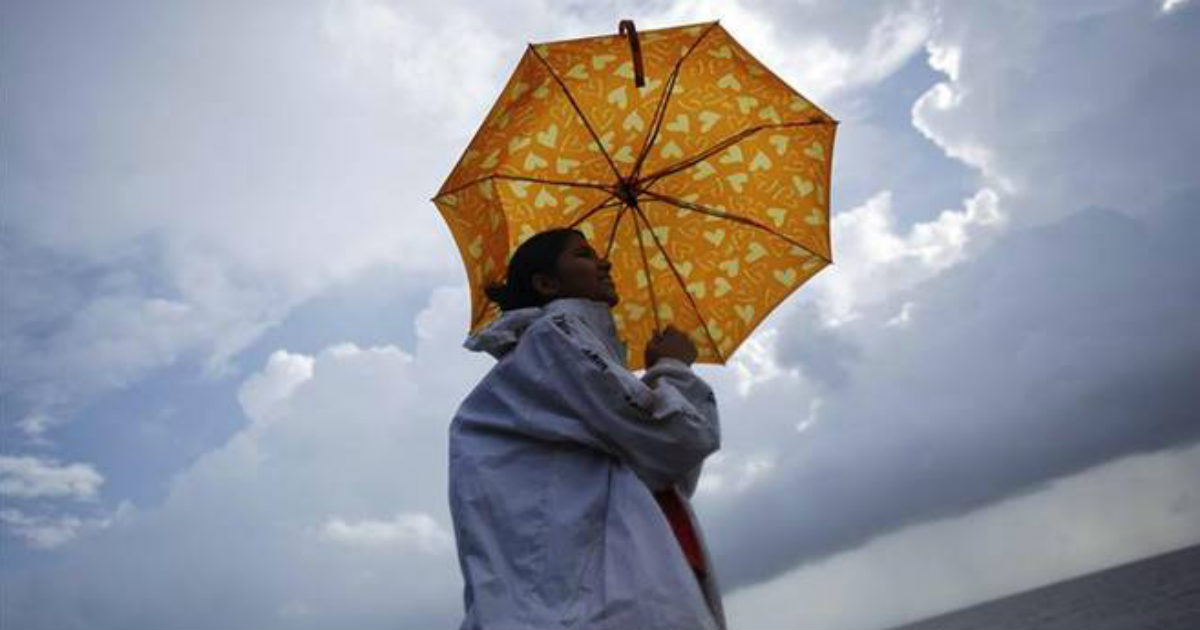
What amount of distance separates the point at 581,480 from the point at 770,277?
288 cm

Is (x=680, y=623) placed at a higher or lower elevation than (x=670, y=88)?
lower

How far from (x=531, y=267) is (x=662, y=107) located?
2.01 metres

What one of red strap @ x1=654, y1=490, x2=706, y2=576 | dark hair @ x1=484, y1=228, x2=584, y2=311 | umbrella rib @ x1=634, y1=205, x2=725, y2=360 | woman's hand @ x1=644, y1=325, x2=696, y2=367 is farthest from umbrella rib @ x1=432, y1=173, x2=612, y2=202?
red strap @ x1=654, y1=490, x2=706, y2=576

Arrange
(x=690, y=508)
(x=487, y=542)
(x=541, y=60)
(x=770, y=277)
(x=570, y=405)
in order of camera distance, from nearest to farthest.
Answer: (x=487, y=542) → (x=570, y=405) → (x=690, y=508) → (x=541, y=60) → (x=770, y=277)

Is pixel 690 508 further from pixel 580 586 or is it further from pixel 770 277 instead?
pixel 770 277

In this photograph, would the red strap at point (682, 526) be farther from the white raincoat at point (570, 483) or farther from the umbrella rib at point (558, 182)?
the umbrella rib at point (558, 182)

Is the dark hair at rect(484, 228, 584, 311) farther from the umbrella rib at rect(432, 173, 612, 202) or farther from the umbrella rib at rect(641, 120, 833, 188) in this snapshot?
the umbrella rib at rect(641, 120, 833, 188)

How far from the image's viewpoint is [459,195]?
15.5ft

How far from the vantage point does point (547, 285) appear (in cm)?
304

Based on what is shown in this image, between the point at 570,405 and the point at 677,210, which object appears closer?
the point at 570,405

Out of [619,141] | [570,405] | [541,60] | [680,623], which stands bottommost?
[680,623]

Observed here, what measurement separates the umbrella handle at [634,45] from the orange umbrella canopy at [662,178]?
0.06 ft

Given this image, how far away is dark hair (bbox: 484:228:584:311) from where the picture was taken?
10.0 feet

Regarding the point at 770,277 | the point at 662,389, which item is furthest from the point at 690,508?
the point at 770,277
